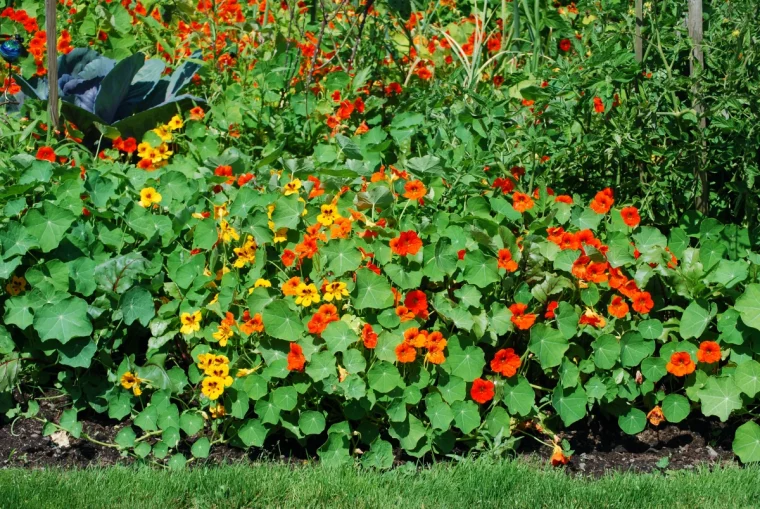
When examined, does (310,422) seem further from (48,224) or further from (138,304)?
(48,224)

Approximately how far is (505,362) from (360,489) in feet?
2.01

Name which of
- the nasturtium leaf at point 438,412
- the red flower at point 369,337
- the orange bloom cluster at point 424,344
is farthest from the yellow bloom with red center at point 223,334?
the nasturtium leaf at point 438,412

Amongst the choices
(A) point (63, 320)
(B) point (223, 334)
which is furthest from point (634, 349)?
(A) point (63, 320)

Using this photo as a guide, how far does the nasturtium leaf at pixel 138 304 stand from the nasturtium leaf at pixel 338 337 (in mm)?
609

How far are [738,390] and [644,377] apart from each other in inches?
11.4

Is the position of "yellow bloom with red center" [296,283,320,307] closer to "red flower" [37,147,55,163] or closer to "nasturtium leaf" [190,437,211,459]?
"nasturtium leaf" [190,437,211,459]

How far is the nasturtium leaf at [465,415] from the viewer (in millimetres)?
2828

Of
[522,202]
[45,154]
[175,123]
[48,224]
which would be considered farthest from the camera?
[175,123]

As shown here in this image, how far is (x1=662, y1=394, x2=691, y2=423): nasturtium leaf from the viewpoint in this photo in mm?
2932

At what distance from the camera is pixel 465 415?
2832mm

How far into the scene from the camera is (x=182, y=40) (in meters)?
4.95

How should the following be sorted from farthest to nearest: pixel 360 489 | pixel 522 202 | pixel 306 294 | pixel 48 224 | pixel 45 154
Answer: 1. pixel 45 154
2. pixel 522 202
3. pixel 48 224
4. pixel 306 294
5. pixel 360 489

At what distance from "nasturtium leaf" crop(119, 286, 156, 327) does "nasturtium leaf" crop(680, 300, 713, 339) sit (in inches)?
68.3

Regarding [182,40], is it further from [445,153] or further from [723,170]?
[723,170]
